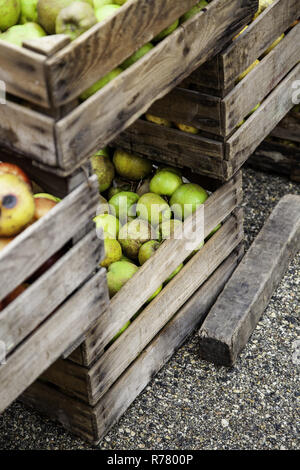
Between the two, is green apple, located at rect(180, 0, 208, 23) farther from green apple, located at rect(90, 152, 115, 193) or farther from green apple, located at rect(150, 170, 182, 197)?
green apple, located at rect(90, 152, 115, 193)

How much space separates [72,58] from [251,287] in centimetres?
158

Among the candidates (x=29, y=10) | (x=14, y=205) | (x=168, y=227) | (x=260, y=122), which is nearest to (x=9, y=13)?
(x=29, y=10)

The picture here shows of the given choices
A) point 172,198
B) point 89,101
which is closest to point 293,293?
point 172,198

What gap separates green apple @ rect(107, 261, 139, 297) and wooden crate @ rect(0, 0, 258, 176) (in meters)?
0.71

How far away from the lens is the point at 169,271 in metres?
2.58

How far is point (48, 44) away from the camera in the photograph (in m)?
1.64

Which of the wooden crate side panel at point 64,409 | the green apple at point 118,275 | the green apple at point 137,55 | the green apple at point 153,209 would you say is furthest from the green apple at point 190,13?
the wooden crate side panel at point 64,409

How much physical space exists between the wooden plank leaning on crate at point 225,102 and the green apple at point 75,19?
78 centimetres

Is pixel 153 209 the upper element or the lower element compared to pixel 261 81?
lower

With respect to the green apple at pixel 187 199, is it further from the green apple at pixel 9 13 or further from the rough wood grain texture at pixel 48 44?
the rough wood grain texture at pixel 48 44

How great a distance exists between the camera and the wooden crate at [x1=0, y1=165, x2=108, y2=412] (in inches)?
68.8

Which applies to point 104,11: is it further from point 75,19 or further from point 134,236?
point 134,236
